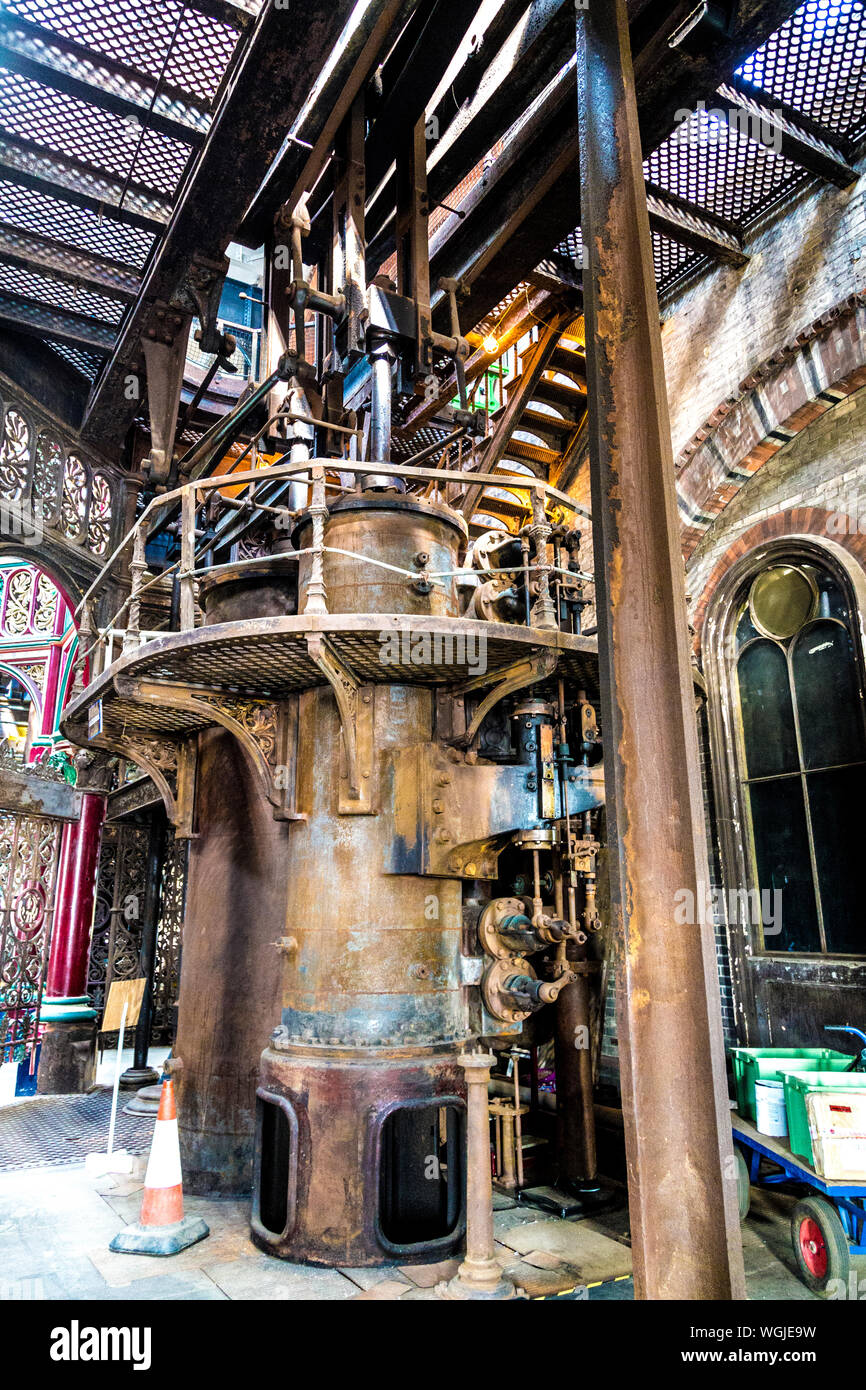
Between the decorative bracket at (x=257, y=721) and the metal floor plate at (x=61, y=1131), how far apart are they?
13.6 ft

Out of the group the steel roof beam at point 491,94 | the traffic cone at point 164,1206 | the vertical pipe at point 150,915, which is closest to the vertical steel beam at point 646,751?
the steel roof beam at point 491,94

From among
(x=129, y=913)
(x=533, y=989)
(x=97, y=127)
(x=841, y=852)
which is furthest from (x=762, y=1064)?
(x=129, y=913)

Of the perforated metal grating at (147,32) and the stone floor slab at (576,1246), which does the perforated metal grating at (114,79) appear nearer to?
the perforated metal grating at (147,32)

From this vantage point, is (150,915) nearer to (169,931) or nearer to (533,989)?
(169,931)

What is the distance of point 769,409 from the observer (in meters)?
8.99

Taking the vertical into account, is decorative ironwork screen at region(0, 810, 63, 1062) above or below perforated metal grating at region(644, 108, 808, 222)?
below

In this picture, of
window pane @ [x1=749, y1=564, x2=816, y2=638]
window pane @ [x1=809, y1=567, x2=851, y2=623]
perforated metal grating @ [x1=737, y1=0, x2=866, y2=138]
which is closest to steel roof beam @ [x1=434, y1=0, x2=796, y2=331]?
perforated metal grating @ [x1=737, y1=0, x2=866, y2=138]

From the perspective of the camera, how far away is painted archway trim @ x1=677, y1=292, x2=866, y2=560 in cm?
809

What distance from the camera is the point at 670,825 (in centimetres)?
362

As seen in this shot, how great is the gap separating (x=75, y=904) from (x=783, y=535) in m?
10.3

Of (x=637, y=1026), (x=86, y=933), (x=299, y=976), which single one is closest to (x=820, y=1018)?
(x=299, y=976)

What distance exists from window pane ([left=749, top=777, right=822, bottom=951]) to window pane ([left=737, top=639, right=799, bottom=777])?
224mm

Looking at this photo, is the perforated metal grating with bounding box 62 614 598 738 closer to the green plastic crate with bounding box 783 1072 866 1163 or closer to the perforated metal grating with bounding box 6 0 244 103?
the green plastic crate with bounding box 783 1072 866 1163

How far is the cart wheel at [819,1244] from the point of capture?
504 centimetres
